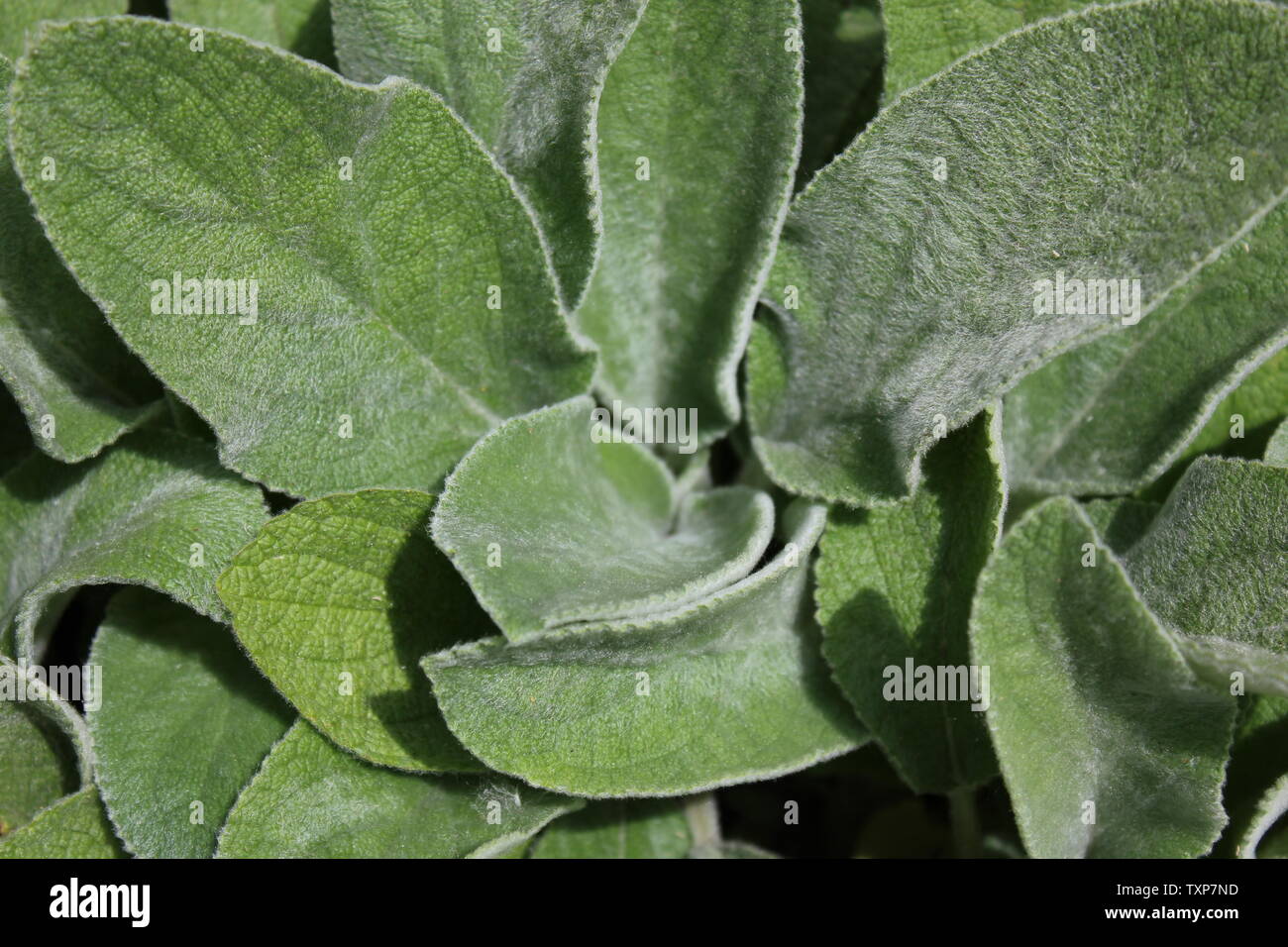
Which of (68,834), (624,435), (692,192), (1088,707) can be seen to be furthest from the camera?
(624,435)

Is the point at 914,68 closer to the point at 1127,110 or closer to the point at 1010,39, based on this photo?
the point at 1010,39

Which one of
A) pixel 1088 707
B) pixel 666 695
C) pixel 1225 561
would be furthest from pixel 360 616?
pixel 1225 561

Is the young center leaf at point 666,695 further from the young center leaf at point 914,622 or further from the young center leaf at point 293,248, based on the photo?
the young center leaf at point 293,248

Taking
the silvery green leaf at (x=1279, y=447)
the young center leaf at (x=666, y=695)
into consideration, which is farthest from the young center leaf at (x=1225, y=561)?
the young center leaf at (x=666, y=695)

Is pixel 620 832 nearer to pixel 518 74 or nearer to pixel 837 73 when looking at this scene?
pixel 518 74

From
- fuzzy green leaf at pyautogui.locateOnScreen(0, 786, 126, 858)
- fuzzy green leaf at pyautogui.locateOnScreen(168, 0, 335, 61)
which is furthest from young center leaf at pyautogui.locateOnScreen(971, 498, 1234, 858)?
fuzzy green leaf at pyautogui.locateOnScreen(168, 0, 335, 61)

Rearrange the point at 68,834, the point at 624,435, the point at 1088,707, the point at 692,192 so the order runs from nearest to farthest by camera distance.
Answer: the point at 1088,707
the point at 68,834
the point at 692,192
the point at 624,435

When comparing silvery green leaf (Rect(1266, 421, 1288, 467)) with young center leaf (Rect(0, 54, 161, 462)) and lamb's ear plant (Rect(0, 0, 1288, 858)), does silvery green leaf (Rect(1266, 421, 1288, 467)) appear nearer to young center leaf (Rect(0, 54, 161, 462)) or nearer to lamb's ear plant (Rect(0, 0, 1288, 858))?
lamb's ear plant (Rect(0, 0, 1288, 858))
